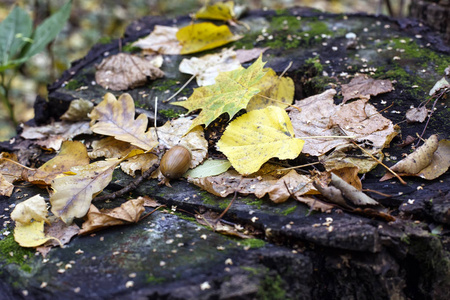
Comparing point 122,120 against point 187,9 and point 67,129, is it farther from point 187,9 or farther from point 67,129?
point 187,9

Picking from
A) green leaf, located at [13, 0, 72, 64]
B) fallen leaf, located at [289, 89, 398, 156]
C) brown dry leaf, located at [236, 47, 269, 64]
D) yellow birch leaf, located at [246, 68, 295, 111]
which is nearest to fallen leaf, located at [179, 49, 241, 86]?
brown dry leaf, located at [236, 47, 269, 64]

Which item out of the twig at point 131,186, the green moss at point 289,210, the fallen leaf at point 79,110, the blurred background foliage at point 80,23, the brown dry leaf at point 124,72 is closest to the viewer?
the green moss at point 289,210

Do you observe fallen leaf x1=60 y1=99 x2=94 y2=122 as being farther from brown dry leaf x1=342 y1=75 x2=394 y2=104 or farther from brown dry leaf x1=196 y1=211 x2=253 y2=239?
brown dry leaf x1=342 y1=75 x2=394 y2=104

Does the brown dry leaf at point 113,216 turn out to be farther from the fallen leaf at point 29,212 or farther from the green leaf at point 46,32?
the green leaf at point 46,32

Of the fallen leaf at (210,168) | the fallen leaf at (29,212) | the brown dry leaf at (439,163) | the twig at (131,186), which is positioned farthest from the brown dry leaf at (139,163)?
the brown dry leaf at (439,163)

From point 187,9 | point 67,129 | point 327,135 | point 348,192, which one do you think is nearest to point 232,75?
point 327,135

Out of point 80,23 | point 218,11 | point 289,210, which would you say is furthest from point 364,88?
point 80,23
